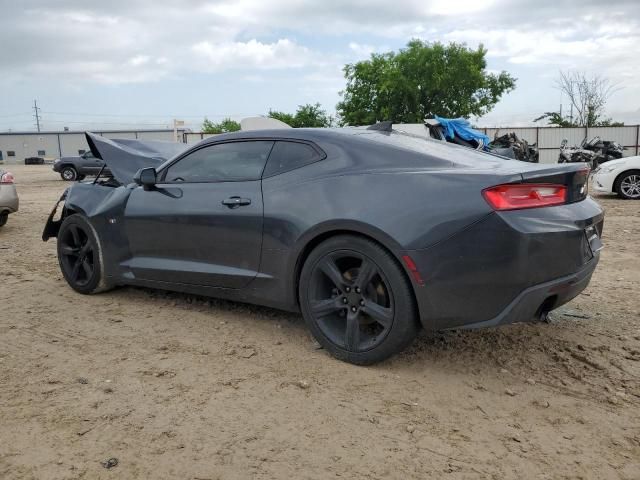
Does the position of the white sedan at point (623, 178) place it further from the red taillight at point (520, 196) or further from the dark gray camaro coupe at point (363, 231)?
the red taillight at point (520, 196)

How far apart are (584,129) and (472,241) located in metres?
28.7

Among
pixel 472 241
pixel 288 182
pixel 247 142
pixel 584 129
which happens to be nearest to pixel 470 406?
pixel 472 241

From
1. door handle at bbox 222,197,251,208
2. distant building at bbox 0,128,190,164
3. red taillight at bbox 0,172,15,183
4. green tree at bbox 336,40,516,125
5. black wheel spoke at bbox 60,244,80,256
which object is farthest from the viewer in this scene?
distant building at bbox 0,128,190,164

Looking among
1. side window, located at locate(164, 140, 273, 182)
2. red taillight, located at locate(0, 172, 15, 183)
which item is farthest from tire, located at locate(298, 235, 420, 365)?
red taillight, located at locate(0, 172, 15, 183)

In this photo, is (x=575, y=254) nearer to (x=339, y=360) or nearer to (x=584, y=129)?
(x=339, y=360)

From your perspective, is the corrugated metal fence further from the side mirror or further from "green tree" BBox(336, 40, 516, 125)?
the side mirror

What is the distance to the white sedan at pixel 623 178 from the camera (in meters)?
12.2

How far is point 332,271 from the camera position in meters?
3.41

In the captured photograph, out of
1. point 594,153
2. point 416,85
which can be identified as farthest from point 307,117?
point 594,153

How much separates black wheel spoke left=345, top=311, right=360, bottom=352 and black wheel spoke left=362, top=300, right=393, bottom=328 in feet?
0.30

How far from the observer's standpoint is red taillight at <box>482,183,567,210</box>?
9.63 feet

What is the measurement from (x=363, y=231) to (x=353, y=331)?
62 centimetres

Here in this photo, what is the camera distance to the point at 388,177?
3.26 m

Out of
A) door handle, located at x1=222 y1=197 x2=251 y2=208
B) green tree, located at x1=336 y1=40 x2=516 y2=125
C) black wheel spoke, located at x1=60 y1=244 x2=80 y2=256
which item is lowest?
black wheel spoke, located at x1=60 y1=244 x2=80 y2=256
